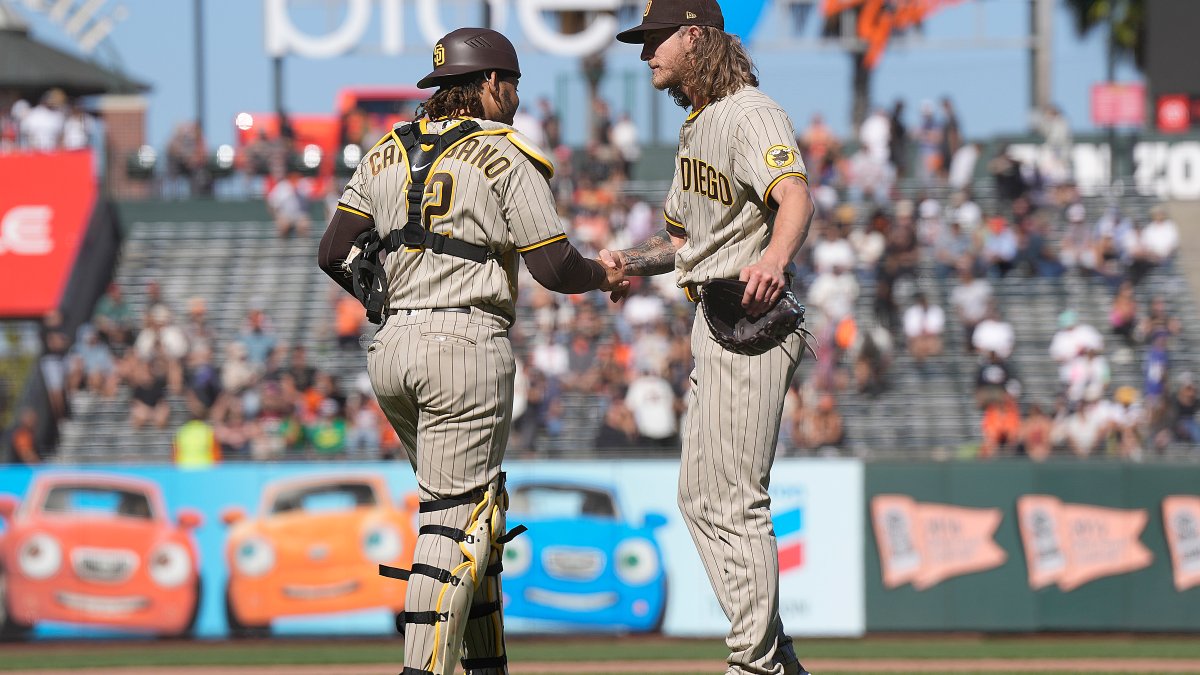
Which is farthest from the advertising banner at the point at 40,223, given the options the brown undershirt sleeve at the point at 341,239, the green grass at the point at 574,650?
the brown undershirt sleeve at the point at 341,239

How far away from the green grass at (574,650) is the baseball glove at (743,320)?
728 cm

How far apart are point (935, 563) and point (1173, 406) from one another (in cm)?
375

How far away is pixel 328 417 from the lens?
15.7 meters

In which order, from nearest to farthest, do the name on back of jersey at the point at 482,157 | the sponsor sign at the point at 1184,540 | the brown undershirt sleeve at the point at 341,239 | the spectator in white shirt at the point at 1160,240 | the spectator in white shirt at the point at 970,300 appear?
the name on back of jersey at the point at 482,157
the brown undershirt sleeve at the point at 341,239
the sponsor sign at the point at 1184,540
the spectator in white shirt at the point at 970,300
the spectator in white shirt at the point at 1160,240

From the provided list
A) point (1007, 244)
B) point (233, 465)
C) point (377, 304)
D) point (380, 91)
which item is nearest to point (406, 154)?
point (377, 304)

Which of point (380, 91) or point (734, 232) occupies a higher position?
point (380, 91)

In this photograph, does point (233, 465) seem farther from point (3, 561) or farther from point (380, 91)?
point (380, 91)

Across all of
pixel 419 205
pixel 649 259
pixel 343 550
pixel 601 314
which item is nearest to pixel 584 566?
pixel 343 550

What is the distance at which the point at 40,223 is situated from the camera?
20.9m

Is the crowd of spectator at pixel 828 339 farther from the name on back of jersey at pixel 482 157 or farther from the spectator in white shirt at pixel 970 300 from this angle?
the name on back of jersey at pixel 482 157

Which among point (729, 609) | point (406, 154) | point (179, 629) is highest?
point (406, 154)

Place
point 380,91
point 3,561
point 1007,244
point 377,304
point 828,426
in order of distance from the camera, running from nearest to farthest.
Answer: point 377,304
point 3,561
point 828,426
point 1007,244
point 380,91

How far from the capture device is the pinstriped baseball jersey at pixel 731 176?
203 inches

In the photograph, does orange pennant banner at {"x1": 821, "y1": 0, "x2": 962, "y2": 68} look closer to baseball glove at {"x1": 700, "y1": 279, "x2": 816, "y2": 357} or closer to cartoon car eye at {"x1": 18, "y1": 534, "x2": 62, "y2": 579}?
cartoon car eye at {"x1": 18, "y1": 534, "x2": 62, "y2": 579}
